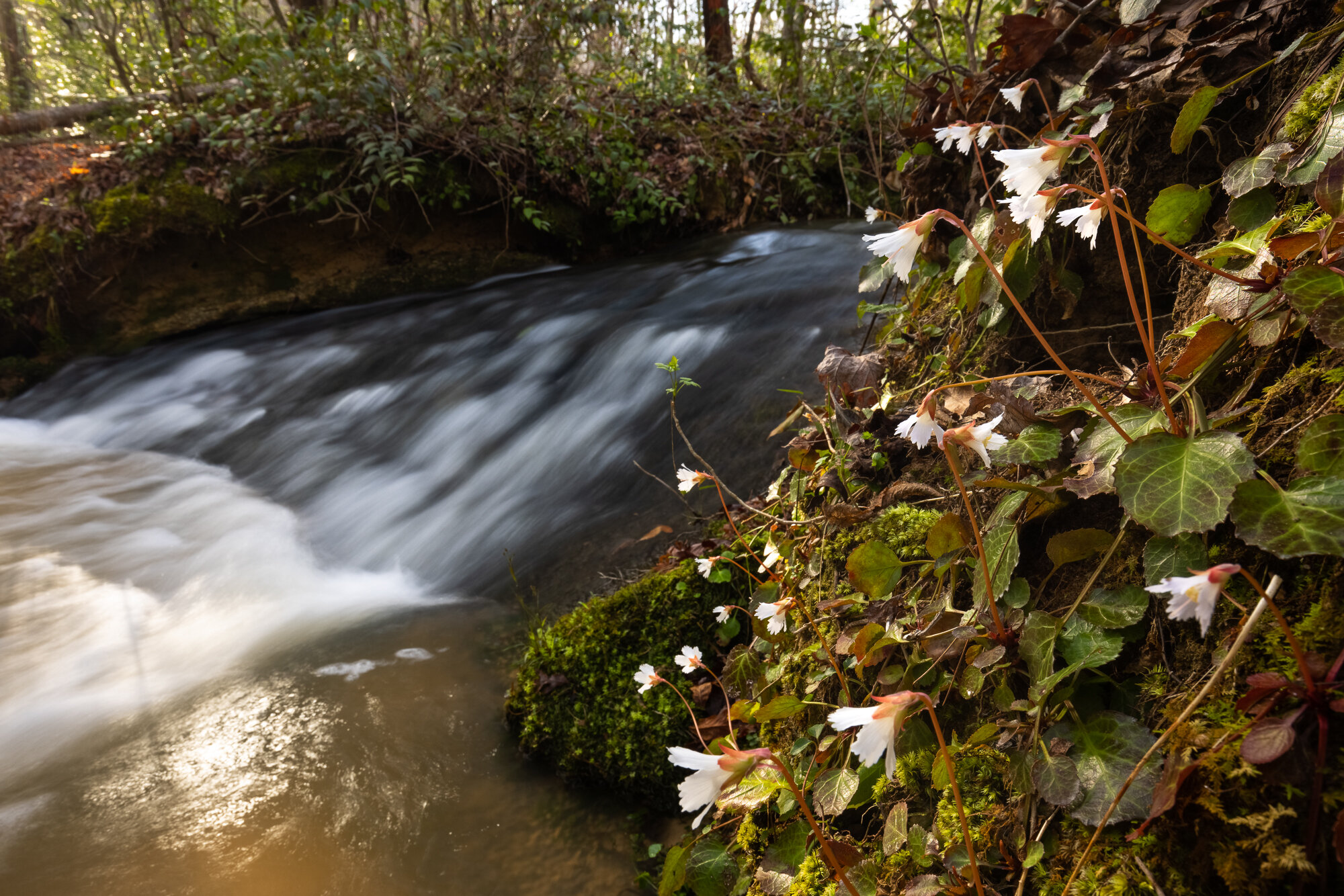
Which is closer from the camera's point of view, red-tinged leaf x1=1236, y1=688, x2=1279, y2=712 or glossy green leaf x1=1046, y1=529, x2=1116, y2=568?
red-tinged leaf x1=1236, y1=688, x2=1279, y2=712

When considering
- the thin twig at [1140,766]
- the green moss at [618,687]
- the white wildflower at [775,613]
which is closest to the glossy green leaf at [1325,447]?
the thin twig at [1140,766]

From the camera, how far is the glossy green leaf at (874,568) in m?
1.56

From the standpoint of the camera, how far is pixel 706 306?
5.16 meters

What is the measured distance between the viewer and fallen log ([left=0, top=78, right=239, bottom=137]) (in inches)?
279

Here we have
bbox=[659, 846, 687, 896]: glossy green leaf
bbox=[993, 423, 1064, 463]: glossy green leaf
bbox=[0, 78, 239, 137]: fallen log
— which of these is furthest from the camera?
bbox=[0, 78, 239, 137]: fallen log

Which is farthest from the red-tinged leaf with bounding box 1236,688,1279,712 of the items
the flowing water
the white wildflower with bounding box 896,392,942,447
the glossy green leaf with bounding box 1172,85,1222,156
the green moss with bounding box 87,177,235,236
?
the green moss with bounding box 87,177,235,236

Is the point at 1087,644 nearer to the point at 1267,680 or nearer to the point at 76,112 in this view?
the point at 1267,680

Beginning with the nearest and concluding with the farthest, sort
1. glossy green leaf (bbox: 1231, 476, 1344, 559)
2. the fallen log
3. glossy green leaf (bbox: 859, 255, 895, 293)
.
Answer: glossy green leaf (bbox: 1231, 476, 1344, 559) < glossy green leaf (bbox: 859, 255, 895, 293) < the fallen log

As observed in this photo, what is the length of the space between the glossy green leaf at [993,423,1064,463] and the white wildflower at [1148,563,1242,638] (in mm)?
526

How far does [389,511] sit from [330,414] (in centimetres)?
154

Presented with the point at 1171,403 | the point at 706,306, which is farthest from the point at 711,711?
the point at 706,306

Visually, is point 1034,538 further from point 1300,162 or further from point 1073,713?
point 1300,162

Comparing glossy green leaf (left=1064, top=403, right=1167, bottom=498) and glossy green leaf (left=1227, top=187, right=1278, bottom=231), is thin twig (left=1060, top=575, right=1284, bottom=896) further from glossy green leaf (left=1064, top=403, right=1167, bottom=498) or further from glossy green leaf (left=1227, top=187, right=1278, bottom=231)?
glossy green leaf (left=1227, top=187, right=1278, bottom=231)

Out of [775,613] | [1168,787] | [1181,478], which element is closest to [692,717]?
[775,613]
